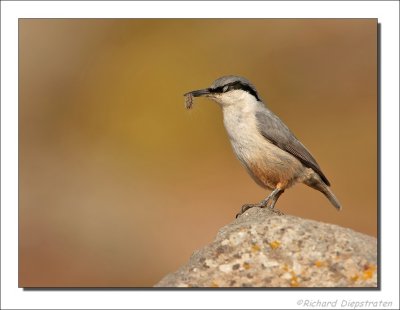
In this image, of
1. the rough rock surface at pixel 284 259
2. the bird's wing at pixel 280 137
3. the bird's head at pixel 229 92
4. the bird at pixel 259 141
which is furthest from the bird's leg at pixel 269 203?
the rough rock surface at pixel 284 259

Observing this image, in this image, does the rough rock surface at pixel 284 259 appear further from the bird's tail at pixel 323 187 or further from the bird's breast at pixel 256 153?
the bird's tail at pixel 323 187

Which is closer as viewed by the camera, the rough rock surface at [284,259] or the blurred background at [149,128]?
the rough rock surface at [284,259]

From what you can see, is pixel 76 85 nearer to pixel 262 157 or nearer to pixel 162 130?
pixel 162 130

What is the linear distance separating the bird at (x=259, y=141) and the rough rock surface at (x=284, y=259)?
1.20 m

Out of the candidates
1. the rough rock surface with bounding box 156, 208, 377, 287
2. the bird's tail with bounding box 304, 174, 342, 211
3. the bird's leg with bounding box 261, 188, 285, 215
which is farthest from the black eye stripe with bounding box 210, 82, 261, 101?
the rough rock surface with bounding box 156, 208, 377, 287

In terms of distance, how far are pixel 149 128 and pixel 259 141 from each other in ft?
20.6

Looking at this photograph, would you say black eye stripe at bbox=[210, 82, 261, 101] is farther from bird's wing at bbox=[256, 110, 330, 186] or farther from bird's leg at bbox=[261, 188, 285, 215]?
bird's leg at bbox=[261, 188, 285, 215]

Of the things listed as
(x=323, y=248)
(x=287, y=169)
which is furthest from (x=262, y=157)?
(x=323, y=248)

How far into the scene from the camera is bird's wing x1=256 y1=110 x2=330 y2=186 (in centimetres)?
721

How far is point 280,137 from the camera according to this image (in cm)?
730

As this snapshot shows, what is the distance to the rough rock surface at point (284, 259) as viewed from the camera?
5.52 metres

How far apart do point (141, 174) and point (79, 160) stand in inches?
42.2

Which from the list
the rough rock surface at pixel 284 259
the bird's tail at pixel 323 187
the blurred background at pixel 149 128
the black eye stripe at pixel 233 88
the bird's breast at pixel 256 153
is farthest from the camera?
the blurred background at pixel 149 128

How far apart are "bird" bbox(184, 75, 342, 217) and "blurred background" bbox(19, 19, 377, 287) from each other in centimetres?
165
